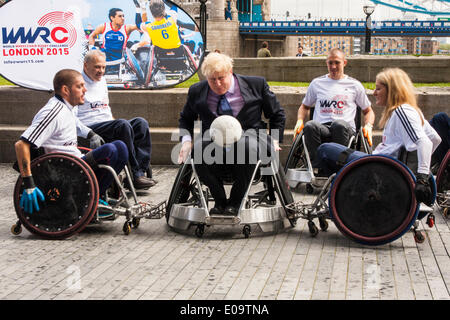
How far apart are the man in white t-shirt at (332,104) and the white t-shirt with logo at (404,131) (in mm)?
2010

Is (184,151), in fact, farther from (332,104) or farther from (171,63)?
(171,63)

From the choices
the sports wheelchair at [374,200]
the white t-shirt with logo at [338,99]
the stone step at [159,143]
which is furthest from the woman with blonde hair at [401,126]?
the stone step at [159,143]

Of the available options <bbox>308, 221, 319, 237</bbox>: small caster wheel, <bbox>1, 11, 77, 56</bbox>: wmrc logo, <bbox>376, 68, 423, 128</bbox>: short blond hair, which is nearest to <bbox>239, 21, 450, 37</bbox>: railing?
<bbox>1, 11, 77, 56</bbox>: wmrc logo

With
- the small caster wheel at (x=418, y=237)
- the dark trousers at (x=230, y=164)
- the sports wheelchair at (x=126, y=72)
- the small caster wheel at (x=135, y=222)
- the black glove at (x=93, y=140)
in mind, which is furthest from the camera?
the sports wheelchair at (x=126, y=72)

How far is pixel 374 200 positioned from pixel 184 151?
5.43ft

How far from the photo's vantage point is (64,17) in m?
10.4

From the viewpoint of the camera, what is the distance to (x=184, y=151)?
6.10 m

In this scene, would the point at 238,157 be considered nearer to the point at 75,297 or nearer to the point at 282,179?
the point at 282,179

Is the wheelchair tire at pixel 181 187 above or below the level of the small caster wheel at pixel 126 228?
above

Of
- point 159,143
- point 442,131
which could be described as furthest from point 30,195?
point 159,143

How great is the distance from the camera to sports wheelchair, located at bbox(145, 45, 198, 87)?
10.7 m

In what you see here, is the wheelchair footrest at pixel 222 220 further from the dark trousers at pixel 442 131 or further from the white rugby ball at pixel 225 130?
the dark trousers at pixel 442 131

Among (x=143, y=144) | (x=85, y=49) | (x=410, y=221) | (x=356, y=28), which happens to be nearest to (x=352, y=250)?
(x=410, y=221)

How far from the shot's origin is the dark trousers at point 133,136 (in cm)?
778
